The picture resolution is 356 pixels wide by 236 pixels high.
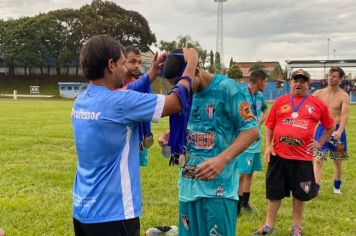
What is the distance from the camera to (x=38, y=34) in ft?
237

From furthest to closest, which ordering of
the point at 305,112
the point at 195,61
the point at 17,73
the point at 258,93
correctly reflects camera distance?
the point at 17,73 < the point at 258,93 < the point at 305,112 < the point at 195,61

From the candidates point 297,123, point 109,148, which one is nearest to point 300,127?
point 297,123

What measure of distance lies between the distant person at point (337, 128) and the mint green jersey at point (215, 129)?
477 centimetres

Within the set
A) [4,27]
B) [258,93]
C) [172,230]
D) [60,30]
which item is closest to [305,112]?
[258,93]

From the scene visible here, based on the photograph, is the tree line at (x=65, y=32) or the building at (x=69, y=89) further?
the tree line at (x=65, y=32)

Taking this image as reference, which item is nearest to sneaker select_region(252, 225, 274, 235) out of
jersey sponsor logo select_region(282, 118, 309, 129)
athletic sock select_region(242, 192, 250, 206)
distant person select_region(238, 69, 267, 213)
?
distant person select_region(238, 69, 267, 213)

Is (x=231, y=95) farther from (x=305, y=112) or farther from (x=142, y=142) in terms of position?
(x=305, y=112)

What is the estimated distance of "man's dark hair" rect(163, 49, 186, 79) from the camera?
2.96 metres

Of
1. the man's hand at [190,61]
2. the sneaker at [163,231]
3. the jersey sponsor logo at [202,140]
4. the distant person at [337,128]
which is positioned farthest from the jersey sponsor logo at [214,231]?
the distant person at [337,128]

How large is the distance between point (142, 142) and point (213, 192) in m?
1.14

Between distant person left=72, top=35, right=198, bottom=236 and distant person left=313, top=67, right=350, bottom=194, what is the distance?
17.8 feet

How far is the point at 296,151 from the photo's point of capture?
17.9 ft

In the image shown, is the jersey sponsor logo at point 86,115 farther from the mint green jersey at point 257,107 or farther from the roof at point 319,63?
the roof at point 319,63

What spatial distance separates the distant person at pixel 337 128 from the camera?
762 cm
